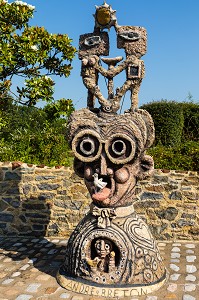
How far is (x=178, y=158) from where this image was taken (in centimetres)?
733

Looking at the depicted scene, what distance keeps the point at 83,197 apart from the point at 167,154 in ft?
6.61

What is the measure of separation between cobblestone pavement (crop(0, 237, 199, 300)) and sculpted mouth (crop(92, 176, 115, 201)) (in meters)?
1.13

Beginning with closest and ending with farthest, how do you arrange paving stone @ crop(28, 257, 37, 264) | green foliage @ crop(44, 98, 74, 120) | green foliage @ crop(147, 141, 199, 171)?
paving stone @ crop(28, 257, 37, 264), green foliage @ crop(44, 98, 74, 120), green foliage @ crop(147, 141, 199, 171)

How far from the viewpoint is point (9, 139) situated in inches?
380

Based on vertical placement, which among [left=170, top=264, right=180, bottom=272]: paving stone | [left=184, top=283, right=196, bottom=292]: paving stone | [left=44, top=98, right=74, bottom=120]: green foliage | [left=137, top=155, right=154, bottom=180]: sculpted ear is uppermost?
[left=44, top=98, right=74, bottom=120]: green foliage

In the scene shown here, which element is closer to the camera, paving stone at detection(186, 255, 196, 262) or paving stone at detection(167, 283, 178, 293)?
paving stone at detection(167, 283, 178, 293)

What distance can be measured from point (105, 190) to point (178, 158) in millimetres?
3415

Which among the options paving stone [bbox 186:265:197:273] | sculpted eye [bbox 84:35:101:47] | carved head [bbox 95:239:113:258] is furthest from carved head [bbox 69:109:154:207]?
paving stone [bbox 186:265:197:273]

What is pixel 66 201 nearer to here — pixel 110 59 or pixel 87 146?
pixel 87 146

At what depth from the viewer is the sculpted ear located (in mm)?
4457

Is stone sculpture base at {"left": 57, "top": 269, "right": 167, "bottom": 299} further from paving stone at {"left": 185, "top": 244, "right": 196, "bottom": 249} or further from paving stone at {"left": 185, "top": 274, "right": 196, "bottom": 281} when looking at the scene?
paving stone at {"left": 185, "top": 244, "right": 196, "bottom": 249}

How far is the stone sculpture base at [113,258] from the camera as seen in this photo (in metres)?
4.17

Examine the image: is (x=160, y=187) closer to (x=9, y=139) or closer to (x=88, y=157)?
(x=88, y=157)

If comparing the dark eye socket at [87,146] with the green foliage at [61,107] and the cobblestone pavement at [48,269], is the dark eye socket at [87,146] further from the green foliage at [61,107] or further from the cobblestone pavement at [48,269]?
the green foliage at [61,107]
